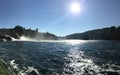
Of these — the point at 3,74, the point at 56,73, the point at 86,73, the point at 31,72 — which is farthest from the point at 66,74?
the point at 3,74

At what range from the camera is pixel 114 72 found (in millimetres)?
22250

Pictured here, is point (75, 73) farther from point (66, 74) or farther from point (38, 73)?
point (38, 73)

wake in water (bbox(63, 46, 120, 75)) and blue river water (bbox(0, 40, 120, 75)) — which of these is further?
blue river water (bbox(0, 40, 120, 75))

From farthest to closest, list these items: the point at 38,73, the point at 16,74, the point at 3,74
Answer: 1. the point at 38,73
2. the point at 16,74
3. the point at 3,74

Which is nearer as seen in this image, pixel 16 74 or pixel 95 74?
pixel 16 74

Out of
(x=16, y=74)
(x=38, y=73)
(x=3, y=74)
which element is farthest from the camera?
(x=38, y=73)

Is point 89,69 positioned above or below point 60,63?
below

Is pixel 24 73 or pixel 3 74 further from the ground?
pixel 3 74

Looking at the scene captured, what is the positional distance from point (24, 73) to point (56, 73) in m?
4.70

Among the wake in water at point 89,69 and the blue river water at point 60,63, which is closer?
the wake in water at point 89,69

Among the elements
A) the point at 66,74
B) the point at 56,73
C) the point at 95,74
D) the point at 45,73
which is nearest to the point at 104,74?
the point at 95,74

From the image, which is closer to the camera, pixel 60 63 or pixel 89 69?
pixel 89 69

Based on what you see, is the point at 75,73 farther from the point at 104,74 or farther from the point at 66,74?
the point at 104,74

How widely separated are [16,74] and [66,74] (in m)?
7.16
